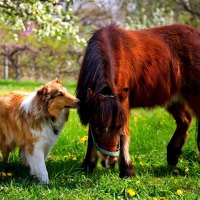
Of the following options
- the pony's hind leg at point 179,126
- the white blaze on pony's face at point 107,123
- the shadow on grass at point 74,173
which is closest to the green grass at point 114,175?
the shadow on grass at point 74,173

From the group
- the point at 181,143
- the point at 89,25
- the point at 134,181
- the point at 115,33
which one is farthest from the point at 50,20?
the point at 89,25

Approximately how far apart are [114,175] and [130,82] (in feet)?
3.82

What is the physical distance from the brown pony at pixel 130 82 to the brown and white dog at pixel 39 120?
287 mm

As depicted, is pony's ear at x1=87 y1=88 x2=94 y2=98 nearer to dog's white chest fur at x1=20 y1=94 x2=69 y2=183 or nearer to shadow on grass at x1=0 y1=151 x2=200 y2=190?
dog's white chest fur at x1=20 y1=94 x2=69 y2=183

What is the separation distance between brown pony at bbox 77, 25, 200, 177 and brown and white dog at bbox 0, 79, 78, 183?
287 millimetres

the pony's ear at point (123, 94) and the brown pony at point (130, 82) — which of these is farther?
the pony's ear at point (123, 94)

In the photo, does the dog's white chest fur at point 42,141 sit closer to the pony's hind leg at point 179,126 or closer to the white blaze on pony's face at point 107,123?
the white blaze on pony's face at point 107,123

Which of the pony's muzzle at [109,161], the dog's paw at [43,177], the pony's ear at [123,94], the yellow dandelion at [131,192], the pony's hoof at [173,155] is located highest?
the pony's ear at [123,94]

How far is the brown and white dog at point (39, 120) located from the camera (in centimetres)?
518

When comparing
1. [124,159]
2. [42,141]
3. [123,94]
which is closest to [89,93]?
[123,94]

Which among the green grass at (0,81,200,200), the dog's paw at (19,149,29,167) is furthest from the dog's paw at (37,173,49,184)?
the dog's paw at (19,149,29,167)

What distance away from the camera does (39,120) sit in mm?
5324

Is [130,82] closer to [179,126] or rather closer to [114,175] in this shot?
[114,175]

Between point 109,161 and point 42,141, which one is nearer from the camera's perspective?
point 109,161
